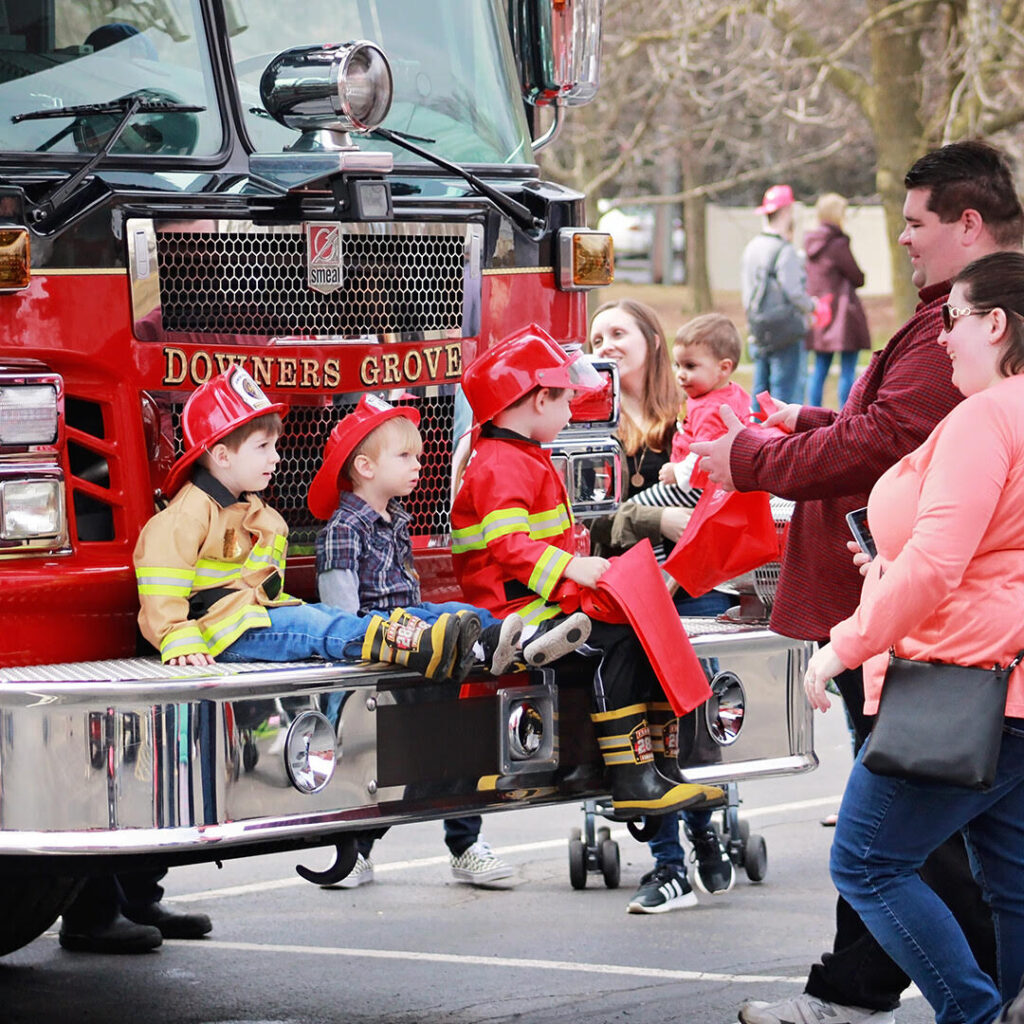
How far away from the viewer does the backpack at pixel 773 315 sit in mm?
14500

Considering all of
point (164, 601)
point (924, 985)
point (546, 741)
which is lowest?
point (924, 985)

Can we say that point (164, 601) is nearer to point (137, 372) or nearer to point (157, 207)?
point (137, 372)

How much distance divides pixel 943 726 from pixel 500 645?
108cm

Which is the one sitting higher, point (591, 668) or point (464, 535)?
point (464, 535)

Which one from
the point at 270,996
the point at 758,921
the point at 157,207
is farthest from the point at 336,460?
the point at 758,921

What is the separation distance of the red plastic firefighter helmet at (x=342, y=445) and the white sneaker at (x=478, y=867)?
196cm

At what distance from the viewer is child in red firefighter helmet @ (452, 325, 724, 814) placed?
4797 mm

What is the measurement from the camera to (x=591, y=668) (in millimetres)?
4832

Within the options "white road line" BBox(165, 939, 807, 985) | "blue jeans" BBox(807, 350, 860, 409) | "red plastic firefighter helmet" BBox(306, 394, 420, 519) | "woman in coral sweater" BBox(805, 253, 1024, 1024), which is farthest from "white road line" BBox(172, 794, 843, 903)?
"blue jeans" BBox(807, 350, 860, 409)

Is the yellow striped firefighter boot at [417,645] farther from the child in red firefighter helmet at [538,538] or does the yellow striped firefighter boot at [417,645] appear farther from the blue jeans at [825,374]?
the blue jeans at [825,374]

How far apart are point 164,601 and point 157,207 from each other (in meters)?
0.92

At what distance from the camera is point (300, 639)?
453 centimetres

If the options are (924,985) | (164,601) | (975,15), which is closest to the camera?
(924,985)

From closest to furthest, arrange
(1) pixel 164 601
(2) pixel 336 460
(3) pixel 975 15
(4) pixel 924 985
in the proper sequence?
(4) pixel 924 985 < (1) pixel 164 601 < (2) pixel 336 460 < (3) pixel 975 15
